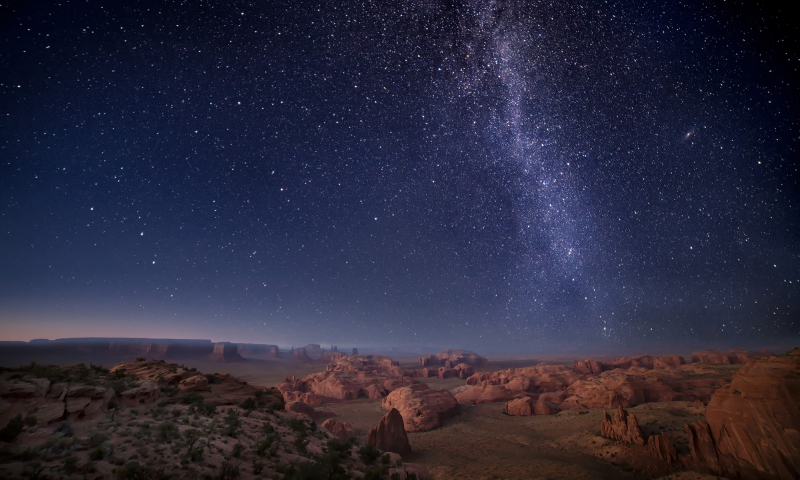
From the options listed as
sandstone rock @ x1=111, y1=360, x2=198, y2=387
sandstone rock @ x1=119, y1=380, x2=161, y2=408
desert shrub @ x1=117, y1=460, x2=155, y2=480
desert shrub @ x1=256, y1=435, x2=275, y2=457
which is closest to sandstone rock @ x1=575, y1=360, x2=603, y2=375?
desert shrub @ x1=256, y1=435, x2=275, y2=457

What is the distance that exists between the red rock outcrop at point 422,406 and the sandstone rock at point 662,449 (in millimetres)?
23045

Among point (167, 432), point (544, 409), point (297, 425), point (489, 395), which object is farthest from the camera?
point (489, 395)

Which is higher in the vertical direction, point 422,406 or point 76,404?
point 76,404

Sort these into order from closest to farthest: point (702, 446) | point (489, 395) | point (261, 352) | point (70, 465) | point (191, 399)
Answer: point (70, 465)
point (191, 399)
point (702, 446)
point (489, 395)
point (261, 352)

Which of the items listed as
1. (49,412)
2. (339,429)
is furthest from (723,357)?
(49,412)

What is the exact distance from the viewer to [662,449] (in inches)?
912

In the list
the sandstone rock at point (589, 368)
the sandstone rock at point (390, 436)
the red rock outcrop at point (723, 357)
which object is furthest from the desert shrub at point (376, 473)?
the red rock outcrop at point (723, 357)

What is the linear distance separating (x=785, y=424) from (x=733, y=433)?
3.04 meters

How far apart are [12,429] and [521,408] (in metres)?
50.0

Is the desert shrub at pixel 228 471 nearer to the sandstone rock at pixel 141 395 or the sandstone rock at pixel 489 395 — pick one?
the sandstone rock at pixel 141 395

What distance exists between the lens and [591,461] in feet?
81.9

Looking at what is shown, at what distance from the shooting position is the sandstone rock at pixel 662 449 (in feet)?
74.1

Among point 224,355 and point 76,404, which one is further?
point 224,355

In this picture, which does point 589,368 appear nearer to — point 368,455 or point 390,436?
point 390,436
